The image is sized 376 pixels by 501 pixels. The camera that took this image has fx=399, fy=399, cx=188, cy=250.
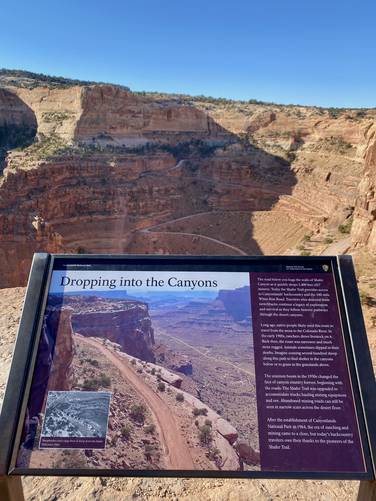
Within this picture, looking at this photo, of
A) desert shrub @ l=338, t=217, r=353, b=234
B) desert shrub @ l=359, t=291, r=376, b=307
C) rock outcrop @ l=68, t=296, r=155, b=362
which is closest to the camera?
rock outcrop @ l=68, t=296, r=155, b=362

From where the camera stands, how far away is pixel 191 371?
3.88 m

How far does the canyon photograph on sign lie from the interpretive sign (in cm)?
1

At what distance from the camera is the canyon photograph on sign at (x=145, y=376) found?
3.45 m

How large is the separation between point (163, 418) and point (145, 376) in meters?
0.41

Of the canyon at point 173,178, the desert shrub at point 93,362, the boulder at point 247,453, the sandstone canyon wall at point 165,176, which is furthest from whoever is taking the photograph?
the sandstone canyon wall at point 165,176

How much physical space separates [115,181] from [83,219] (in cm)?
473

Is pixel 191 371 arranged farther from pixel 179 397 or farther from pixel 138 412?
pixel 138 412

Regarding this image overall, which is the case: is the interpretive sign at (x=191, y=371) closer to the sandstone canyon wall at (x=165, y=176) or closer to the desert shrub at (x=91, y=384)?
the desert shrub at (x=91, y=384)

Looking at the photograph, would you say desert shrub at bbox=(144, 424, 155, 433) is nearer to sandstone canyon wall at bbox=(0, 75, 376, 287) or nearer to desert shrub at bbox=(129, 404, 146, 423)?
desert shrub at bbox=(129, 404, 146, 423)

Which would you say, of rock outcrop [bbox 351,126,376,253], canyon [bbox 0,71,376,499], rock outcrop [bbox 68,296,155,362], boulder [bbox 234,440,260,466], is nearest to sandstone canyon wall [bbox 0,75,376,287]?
canyon [bbox 0,71,376,499]

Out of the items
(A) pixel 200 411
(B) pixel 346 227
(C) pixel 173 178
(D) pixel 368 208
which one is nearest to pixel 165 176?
(C) pixel 173 178

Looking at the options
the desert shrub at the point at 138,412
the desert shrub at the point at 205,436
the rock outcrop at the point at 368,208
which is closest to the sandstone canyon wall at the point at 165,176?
the rock outcrop at the point at 368,208

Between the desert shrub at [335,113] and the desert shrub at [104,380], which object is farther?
the desert shrub at [335,113]

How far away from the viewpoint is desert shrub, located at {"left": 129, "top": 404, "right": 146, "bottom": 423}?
3623mm
